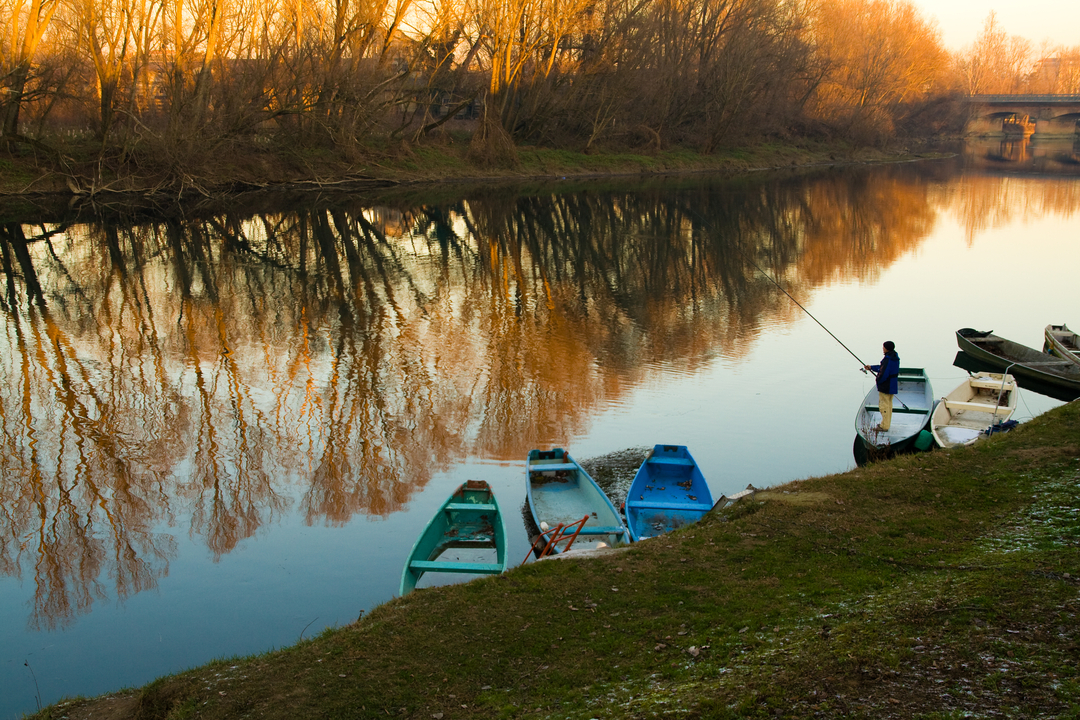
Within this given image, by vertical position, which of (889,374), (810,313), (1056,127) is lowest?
(810,313)

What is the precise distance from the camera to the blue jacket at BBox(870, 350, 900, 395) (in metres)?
14.4

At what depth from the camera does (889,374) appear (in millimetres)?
14438

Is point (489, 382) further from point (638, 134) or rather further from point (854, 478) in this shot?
point (638, 134)

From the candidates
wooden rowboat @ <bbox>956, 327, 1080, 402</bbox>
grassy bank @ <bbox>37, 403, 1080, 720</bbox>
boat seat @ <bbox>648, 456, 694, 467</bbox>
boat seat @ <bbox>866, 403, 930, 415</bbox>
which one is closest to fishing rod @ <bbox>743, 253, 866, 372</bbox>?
boat seat @ <bbox>866, 403, 930, 415</bbox>

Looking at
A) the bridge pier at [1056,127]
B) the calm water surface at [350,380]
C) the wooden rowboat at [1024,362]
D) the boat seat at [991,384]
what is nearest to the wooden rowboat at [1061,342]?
the wooden rowboat at [1024,362]

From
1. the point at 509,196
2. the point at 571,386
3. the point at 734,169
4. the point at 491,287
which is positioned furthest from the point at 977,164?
the point at 571,386

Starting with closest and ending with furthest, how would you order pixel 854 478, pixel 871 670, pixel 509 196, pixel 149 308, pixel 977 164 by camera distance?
pixel 871 670 → pixel 854 478 → pixel 149 308 → pixel 509 196 → pixel 977 164

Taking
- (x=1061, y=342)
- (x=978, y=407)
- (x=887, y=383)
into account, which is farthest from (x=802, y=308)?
(x=887, y=383)

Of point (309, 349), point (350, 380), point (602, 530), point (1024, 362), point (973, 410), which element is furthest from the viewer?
point (309, 349)

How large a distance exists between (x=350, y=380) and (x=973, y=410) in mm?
12012

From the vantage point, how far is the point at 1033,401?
57.9 ft

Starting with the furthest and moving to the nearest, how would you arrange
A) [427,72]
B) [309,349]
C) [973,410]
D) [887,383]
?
[427,72]
[309,349]
[973,410]
[887,383]

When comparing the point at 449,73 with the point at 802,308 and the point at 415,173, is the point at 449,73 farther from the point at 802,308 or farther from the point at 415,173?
the point at 802,308

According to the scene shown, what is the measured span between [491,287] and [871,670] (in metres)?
22.2
